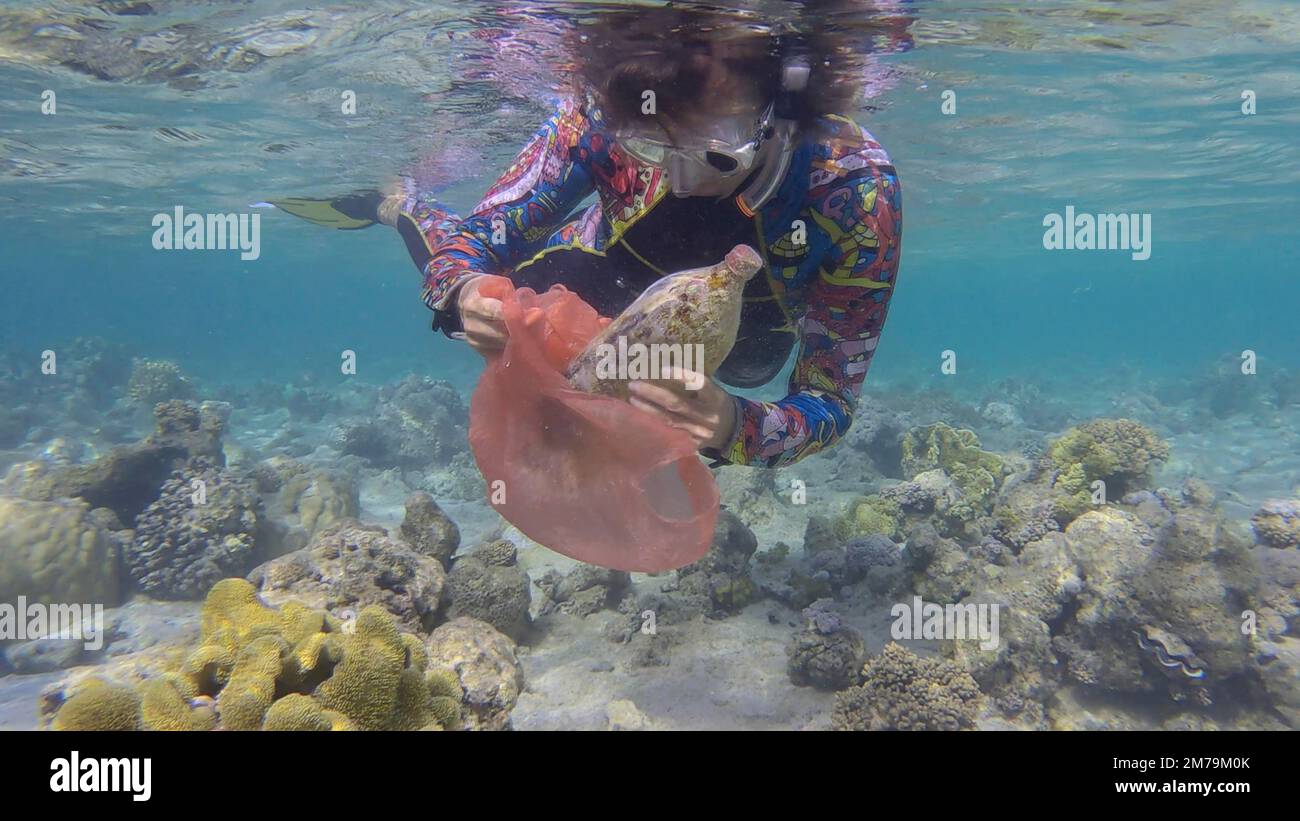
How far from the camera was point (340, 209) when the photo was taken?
30.2 ft

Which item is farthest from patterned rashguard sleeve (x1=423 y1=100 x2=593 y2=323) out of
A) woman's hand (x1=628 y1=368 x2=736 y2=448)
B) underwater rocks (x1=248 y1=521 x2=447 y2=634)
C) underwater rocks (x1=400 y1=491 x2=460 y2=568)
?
underwater rocks (x1=400 y1=491 x2=460 y2=568)

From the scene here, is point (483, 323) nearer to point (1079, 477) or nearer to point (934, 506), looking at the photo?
point (934, 506)

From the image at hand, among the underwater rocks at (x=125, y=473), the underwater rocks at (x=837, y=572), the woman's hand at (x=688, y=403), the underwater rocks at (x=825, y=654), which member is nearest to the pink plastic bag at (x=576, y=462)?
the woman's hand at (x=688, y=403)

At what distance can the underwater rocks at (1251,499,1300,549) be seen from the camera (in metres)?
6.54

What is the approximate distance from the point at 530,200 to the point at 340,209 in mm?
5908

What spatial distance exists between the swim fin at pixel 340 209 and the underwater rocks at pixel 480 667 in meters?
6.35

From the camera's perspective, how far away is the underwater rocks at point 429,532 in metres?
6.52

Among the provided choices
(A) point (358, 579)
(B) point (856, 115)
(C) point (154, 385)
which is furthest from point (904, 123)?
(C) point (154, 385)

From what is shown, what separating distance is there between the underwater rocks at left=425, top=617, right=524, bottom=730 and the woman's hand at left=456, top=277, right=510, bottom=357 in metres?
2.38

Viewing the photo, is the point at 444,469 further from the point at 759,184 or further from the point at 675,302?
the point at 675,302

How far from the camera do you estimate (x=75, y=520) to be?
25.6ft

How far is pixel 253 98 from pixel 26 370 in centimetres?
2186
